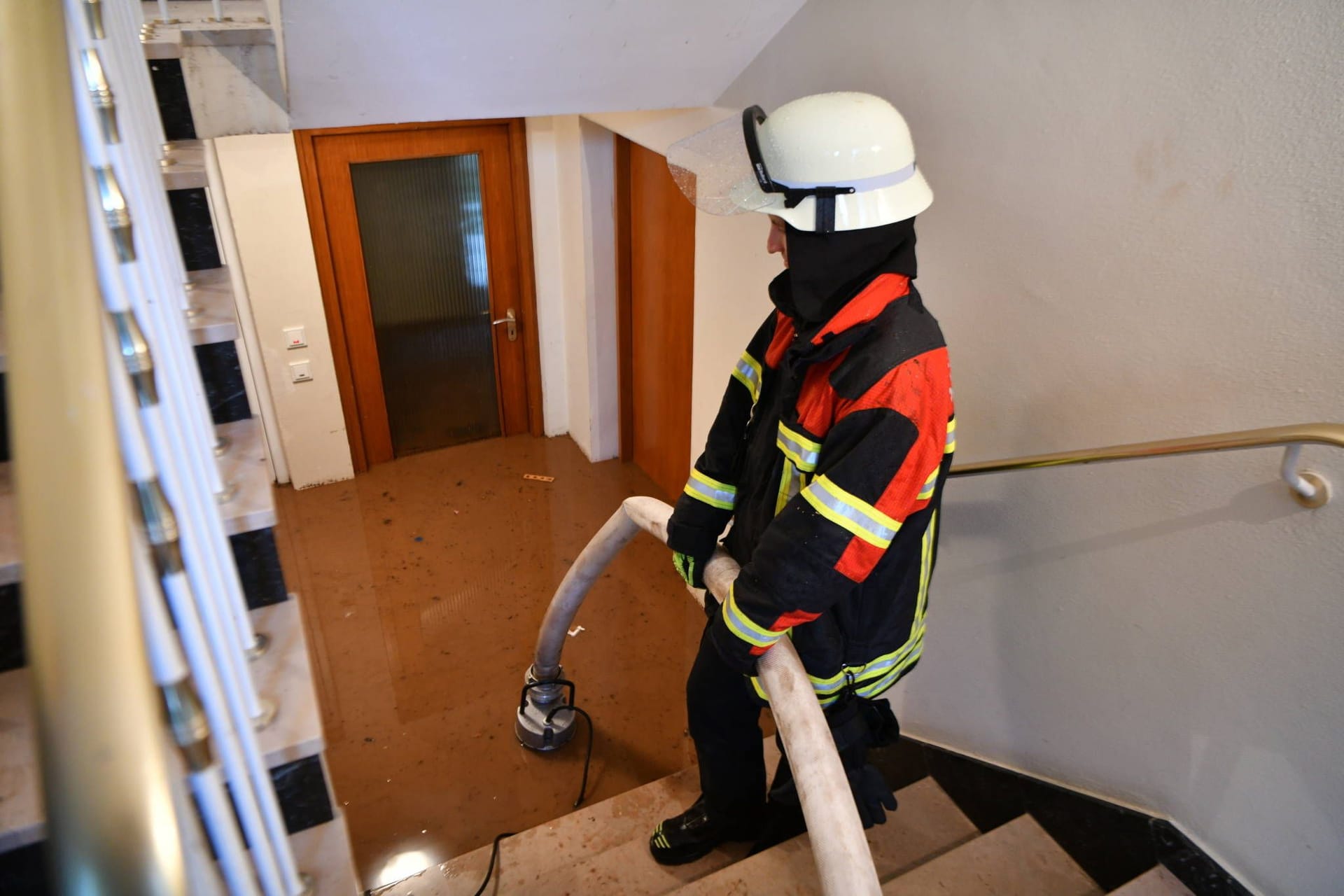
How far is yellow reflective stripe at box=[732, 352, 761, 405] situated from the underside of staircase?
1.05 meters

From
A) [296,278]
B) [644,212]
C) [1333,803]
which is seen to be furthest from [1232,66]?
[296,278]

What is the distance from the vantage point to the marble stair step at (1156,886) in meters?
1.66

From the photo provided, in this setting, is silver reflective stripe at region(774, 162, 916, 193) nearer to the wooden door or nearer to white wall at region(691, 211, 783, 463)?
white wall at region(691, 211, 783, 463)

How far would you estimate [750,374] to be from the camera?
188cm

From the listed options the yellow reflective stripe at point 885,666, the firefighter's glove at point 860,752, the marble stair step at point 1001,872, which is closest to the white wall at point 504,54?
the yellow reflective stripe at point 885,666

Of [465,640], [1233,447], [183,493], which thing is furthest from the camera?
[465,640]

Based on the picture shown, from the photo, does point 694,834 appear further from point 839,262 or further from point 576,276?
point 576,276

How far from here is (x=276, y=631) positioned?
140 cm

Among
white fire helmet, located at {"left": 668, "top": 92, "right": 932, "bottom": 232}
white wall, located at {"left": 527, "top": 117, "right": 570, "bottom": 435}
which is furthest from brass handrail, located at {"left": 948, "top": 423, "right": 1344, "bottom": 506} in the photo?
white wall, located at {"left": 527, "top": 117, "right": 570, "bottom": 435}

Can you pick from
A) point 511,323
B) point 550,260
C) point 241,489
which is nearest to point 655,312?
point 550,260

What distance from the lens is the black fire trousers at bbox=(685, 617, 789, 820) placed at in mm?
1967

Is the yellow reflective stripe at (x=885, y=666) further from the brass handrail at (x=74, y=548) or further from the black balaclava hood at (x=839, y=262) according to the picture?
the brass handrail at (x=74, y=548)

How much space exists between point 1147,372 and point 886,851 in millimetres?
1285

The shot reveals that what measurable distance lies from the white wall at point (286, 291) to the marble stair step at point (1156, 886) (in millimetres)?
4067
